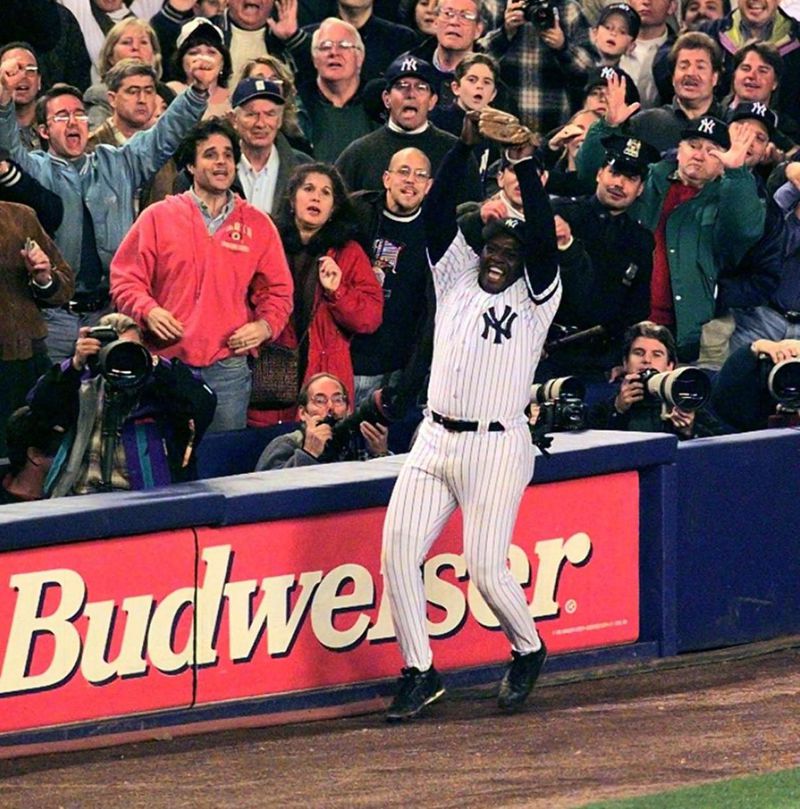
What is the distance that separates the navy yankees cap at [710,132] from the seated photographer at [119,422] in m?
3.70

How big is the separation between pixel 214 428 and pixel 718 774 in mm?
3237

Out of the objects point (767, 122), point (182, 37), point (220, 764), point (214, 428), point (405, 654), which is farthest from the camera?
point (767, 122)

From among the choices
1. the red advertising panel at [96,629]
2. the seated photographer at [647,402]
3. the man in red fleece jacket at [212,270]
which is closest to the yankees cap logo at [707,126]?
the seated photographer at [647,402]

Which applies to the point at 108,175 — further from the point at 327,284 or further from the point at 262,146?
the point at 327,284

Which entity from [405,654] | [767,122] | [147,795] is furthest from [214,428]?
[767,122]

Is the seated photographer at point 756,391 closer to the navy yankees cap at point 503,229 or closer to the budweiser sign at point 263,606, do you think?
the budweiser sign at point 263,606

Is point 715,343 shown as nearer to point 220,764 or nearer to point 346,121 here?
point 346,121

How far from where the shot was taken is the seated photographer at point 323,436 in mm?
9023

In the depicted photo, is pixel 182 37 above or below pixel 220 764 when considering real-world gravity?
above

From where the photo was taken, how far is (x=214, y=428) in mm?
9562

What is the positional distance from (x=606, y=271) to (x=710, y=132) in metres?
1.05

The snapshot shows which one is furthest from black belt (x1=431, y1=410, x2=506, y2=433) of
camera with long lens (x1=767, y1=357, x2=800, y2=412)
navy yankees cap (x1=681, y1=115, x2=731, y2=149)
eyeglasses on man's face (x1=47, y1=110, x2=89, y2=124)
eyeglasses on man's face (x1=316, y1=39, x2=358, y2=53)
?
eyeglasses on man's face (x1=316, y1=39, x2=358, y2=53)

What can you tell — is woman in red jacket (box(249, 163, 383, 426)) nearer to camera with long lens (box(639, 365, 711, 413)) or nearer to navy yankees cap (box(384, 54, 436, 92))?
navy yankees cap (box(384, 54, 436, 92))

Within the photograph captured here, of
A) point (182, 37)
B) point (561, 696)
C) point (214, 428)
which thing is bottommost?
point (561, 696)
